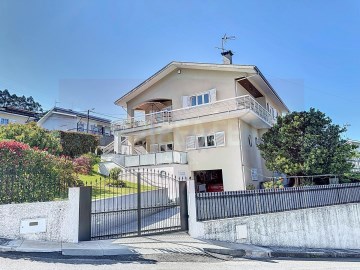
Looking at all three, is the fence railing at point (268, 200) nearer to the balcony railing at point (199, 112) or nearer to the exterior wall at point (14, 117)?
the balcony railing at point (199, 112)

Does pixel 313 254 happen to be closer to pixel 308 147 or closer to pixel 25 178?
pixel 308 147

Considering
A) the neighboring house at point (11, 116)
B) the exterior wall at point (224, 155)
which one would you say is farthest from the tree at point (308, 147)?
the neighboring house at point (11, 116)

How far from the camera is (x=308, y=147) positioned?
16.8 meters

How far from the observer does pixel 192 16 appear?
15.5 meters

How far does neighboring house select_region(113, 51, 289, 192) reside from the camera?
19922 mm

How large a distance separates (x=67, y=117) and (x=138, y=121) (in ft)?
81.5

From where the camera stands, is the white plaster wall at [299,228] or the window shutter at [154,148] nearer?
the white plaster wall at [299,228]

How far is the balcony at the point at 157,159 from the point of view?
20344 mm

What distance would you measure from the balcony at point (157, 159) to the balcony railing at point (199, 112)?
2991mm

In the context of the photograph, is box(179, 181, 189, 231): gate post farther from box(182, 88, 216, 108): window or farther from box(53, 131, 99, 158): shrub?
box(53, 131, 99, 158): shrub

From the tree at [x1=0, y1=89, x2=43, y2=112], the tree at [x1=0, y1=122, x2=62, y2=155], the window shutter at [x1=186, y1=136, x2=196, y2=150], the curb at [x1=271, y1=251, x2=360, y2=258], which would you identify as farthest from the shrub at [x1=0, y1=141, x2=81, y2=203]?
the tree at [x1=0, y1=89, x2=43, y2=112]

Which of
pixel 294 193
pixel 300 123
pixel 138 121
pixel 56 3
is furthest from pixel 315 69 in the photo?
pixel 56 3

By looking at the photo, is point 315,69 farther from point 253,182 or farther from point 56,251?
point 56,251

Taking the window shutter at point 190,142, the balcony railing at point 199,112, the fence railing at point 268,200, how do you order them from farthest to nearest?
the window shutter at point 190,142, the balcony railing at point 199,112, the fence railing at point 268,200
